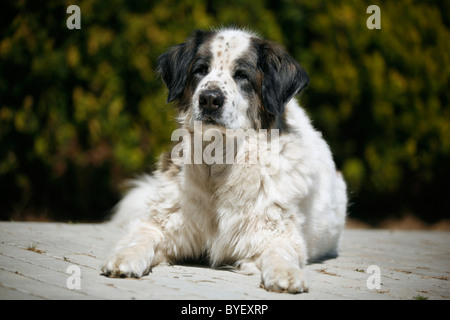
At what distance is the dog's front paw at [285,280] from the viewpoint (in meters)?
2.79

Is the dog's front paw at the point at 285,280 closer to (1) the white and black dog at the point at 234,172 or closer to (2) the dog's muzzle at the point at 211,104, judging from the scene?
(1) the white and black dog at the point at 234,172

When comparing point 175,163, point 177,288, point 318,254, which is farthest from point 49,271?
point 318,254

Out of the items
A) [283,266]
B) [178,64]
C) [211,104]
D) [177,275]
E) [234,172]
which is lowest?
[177,275]

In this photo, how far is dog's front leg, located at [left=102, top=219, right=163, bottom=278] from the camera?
2.98m

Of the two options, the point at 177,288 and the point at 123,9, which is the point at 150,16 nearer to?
the point at 123,9

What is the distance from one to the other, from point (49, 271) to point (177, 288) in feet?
2.68

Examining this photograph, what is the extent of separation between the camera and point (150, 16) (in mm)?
6660

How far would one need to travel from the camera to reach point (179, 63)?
12.9 ft

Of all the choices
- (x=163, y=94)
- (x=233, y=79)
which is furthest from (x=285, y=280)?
(x=163, y=94)

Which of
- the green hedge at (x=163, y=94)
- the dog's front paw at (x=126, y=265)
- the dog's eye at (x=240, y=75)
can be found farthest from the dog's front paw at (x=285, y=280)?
the green hedge at (x=163, y=94)

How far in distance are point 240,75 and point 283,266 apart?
139 centimetres

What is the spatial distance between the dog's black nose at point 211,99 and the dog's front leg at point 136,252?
91 cm

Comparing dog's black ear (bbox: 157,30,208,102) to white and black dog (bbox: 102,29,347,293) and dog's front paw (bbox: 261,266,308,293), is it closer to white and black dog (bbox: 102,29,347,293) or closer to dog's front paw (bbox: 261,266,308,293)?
white and black dog (bbox: 102,29,347,293)

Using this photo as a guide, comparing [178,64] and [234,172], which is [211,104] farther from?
[178,64]
